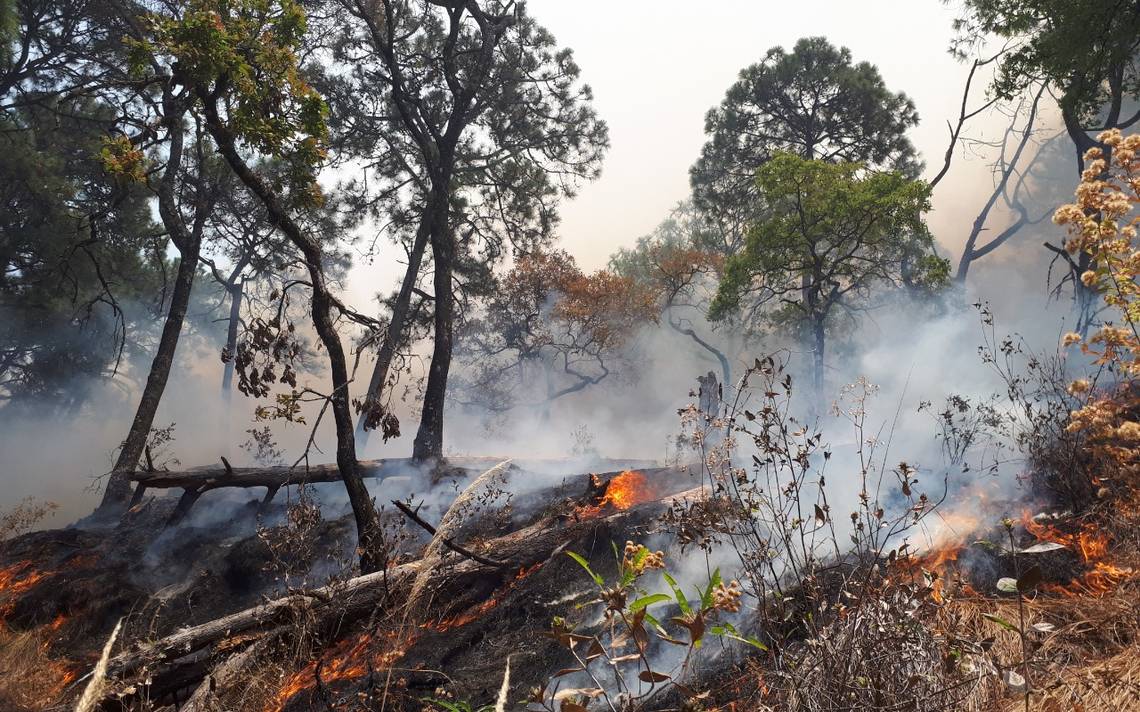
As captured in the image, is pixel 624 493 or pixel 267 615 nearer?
pixel 267 615

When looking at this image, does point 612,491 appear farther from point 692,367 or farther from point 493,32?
point 692,367

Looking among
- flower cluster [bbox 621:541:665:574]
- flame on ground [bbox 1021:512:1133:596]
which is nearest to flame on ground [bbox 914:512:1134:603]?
flame on ground [bbox 1021:512:1133:596]

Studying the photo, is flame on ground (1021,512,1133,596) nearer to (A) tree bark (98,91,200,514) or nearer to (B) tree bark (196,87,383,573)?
(B) tree bark (196,87,383,573)

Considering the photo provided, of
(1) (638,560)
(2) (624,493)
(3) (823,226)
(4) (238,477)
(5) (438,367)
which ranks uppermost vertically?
(3) (823,226)

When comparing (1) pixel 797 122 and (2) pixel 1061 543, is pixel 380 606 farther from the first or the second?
(1) pixel 797 122

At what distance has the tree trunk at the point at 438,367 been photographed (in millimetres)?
11047

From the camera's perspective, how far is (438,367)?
444 inches

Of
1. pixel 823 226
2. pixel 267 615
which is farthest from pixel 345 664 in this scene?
pixel 823 226

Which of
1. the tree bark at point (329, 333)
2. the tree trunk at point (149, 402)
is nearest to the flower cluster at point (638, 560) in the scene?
the tree bark at point (329, 333)

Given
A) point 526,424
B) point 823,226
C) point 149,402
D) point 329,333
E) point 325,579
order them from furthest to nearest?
point 526,424 < point 823,226 < point 149,402 < point 329,333 < point 325,579

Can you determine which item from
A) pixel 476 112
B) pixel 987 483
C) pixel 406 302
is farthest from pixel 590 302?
pixel 987 483

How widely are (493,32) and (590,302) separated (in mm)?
11371

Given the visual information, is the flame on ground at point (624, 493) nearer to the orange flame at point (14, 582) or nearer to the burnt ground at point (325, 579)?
the burnt ground at point (325, 579)

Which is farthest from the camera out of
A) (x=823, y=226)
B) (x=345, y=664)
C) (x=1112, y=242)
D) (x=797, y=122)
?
(x=797, y=122)
